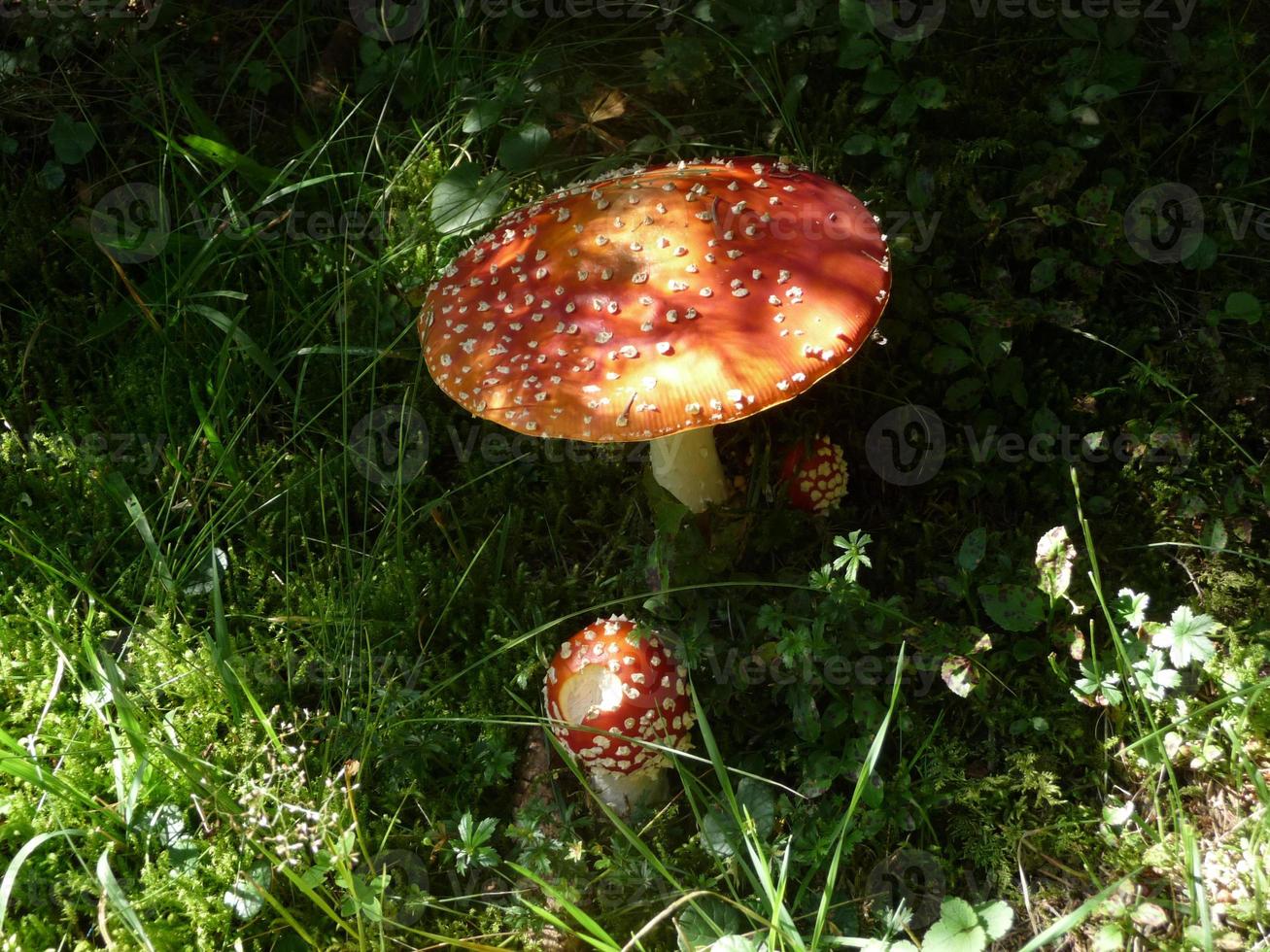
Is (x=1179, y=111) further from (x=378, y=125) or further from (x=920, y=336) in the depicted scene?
(x=378, y=125)

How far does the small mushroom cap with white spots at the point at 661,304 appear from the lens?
2.33m

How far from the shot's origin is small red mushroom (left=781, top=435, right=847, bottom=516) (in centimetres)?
314

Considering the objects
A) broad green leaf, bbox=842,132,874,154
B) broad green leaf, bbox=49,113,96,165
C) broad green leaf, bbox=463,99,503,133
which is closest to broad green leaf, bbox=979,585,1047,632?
broad green leaf, bbox=842,132,874,154

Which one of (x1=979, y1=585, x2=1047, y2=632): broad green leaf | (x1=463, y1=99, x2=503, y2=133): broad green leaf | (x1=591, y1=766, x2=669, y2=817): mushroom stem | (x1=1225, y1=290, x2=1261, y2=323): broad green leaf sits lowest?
(x1=591, y1=766, x2=669, y2=817): mushroom stem

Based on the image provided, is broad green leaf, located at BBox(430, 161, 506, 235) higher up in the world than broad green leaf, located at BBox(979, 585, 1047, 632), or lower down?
higher up

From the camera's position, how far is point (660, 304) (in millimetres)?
2455

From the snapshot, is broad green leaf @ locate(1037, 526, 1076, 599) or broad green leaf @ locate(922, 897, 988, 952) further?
broad green leaf @ locate(1037, 526, 1076, 599)

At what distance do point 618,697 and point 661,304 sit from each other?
1.02 m

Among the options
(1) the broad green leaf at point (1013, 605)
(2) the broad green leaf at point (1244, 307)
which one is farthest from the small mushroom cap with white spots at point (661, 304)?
(2) the broad green leaf at point (1244, 307)

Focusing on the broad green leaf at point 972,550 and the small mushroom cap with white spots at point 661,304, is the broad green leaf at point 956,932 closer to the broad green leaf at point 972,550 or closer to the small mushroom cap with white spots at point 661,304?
the broad green leaf at point 972,550

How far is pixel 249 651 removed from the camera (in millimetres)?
3121

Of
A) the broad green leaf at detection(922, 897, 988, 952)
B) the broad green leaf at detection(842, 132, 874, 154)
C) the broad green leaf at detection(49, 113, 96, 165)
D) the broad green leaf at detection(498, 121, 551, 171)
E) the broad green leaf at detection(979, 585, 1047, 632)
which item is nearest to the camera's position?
the broad green leaf at detection(922, 897, 988, 952)

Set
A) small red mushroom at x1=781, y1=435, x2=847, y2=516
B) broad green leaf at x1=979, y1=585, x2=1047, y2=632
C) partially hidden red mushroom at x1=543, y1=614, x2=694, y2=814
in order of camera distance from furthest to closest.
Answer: small red mushroom at x1=781, y1=435, x2=847, y2=516, broad green leaf at x1=979, y1=585, x2=1047, y2=632, partially hidden red mushroom at x1=543, y1=614, x2=694, y2=814

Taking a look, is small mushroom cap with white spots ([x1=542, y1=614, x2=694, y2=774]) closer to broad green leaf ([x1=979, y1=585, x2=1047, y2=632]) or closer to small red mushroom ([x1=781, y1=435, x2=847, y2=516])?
small red mushroom ([x1=781, y1=435, x2=847, y2=516])
